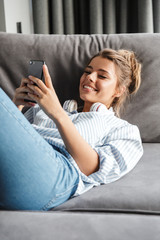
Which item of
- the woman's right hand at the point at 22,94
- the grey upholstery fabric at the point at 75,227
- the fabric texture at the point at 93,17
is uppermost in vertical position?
the fabric texture at the point at 93,17

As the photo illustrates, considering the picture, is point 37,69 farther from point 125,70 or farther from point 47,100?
point 125,70

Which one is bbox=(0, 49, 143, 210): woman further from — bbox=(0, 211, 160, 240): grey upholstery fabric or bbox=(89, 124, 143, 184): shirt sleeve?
bbox=(0, 211, 160, 240): grey upholstery fabric

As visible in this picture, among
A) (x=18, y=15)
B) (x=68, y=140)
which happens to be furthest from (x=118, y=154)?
(x=18, y=15)

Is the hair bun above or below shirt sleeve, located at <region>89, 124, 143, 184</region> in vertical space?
above

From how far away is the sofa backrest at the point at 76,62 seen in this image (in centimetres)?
138

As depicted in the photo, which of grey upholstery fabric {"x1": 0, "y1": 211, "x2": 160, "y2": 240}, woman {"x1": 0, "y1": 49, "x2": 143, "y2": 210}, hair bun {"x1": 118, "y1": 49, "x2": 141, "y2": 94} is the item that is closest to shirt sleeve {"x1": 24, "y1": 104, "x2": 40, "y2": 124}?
woman {"x1": 0, "y1": 49, "x2": 143, "y2": 210}

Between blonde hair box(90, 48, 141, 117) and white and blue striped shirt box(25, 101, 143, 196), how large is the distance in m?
0.15

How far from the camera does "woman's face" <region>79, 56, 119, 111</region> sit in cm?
128

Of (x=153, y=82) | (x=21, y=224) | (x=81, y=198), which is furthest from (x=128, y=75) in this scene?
(x=21, y=224)

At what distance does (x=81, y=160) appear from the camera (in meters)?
0.98

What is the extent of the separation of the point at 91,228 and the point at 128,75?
2.79 ft

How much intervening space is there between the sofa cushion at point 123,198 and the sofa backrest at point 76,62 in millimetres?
422

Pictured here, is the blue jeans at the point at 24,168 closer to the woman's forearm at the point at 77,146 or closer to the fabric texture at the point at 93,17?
the woman's forearm at the point at 77,146

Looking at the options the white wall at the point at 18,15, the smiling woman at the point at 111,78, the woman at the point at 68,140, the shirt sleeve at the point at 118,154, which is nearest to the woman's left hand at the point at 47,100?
the woman at the point at 68,140
